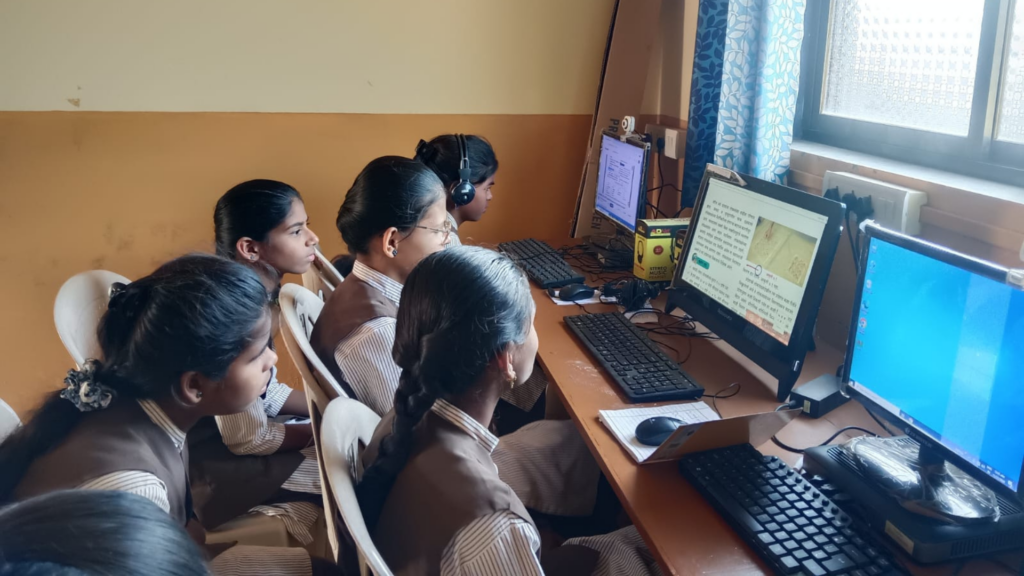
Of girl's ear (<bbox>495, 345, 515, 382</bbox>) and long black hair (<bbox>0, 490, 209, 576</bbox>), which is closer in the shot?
long black hair (<bbox>0, 490, 209, 576</bbox>)

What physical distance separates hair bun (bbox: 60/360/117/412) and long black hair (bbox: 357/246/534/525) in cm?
43

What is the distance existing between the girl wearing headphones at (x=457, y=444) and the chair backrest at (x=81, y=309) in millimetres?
844

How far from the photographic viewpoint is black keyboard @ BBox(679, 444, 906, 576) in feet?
2.77

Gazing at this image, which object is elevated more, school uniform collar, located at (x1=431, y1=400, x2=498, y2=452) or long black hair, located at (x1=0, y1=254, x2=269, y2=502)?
long black hair, located at (x1=0, y1=254, x2=269, y2=502)

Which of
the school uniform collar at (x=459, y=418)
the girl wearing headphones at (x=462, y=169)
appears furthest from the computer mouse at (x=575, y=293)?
the school uniform collar at (x=459, y=418)

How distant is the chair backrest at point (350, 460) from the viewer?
72 centimetres

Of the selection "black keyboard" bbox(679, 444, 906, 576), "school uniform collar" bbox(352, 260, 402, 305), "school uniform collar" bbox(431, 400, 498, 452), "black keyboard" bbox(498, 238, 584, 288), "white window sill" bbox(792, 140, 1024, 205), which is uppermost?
"white window sill" bbox(792, 140, 1024, 205)

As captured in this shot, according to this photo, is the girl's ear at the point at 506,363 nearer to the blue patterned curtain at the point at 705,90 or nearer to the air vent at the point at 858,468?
the air vent at the point at 858,468

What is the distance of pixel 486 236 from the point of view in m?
2.70

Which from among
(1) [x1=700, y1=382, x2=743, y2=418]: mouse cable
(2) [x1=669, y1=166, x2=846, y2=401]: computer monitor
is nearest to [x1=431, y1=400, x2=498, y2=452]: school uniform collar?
(1) [x1=700, y1=382, x2=743, y2=418]: mouse cable

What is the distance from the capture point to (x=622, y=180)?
221 cm

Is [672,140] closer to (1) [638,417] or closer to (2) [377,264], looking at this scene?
(2) [377,264]

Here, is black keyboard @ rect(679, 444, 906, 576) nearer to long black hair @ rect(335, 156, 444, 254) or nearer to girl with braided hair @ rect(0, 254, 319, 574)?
girl with braided hair @ rect(0, 254, 319, 574)

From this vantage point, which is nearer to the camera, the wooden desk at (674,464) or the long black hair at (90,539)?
the long black hair at (90,539)
